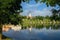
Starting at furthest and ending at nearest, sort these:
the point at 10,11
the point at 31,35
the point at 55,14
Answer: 1. the point at 31,35
2. the point at 10,11
3. the point at 55,14

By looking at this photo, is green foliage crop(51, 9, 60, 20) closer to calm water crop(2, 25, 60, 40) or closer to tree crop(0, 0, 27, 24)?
tree crop(0, 0, 27, 24)

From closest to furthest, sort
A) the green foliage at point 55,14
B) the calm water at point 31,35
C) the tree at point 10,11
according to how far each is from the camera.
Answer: the green foliage at point 55,14
the tree at point 10,11
the calm water at point 31,35

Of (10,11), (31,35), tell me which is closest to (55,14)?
(10,11)

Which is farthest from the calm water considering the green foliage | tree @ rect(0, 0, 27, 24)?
the green foliage

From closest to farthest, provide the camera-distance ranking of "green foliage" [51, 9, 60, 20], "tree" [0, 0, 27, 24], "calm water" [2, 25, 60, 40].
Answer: "green foliage" [51, 9, 60, 20]
"tree" [0, 0, 27, 24]
"calm water" [2, 25, 60, 40]

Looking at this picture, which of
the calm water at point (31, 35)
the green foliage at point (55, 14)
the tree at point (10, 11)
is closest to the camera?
the green foliage at point (55, 14)

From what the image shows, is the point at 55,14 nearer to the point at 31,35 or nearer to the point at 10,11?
the point at 10,11

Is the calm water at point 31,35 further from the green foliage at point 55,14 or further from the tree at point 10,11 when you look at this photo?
the green foliage at point 55,14

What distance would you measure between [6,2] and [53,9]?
7645 mm

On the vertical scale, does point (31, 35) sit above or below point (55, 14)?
below

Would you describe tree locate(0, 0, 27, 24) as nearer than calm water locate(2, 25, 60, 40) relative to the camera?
Yes

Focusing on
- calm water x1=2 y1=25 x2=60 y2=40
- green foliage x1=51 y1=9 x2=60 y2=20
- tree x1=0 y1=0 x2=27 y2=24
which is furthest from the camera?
calm water x1=2 y1=25 x2=60 y2=40

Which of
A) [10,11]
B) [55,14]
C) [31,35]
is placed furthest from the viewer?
[31,35]

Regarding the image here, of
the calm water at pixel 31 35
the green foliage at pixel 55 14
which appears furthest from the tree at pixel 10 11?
the calm water at pixel 31 35
